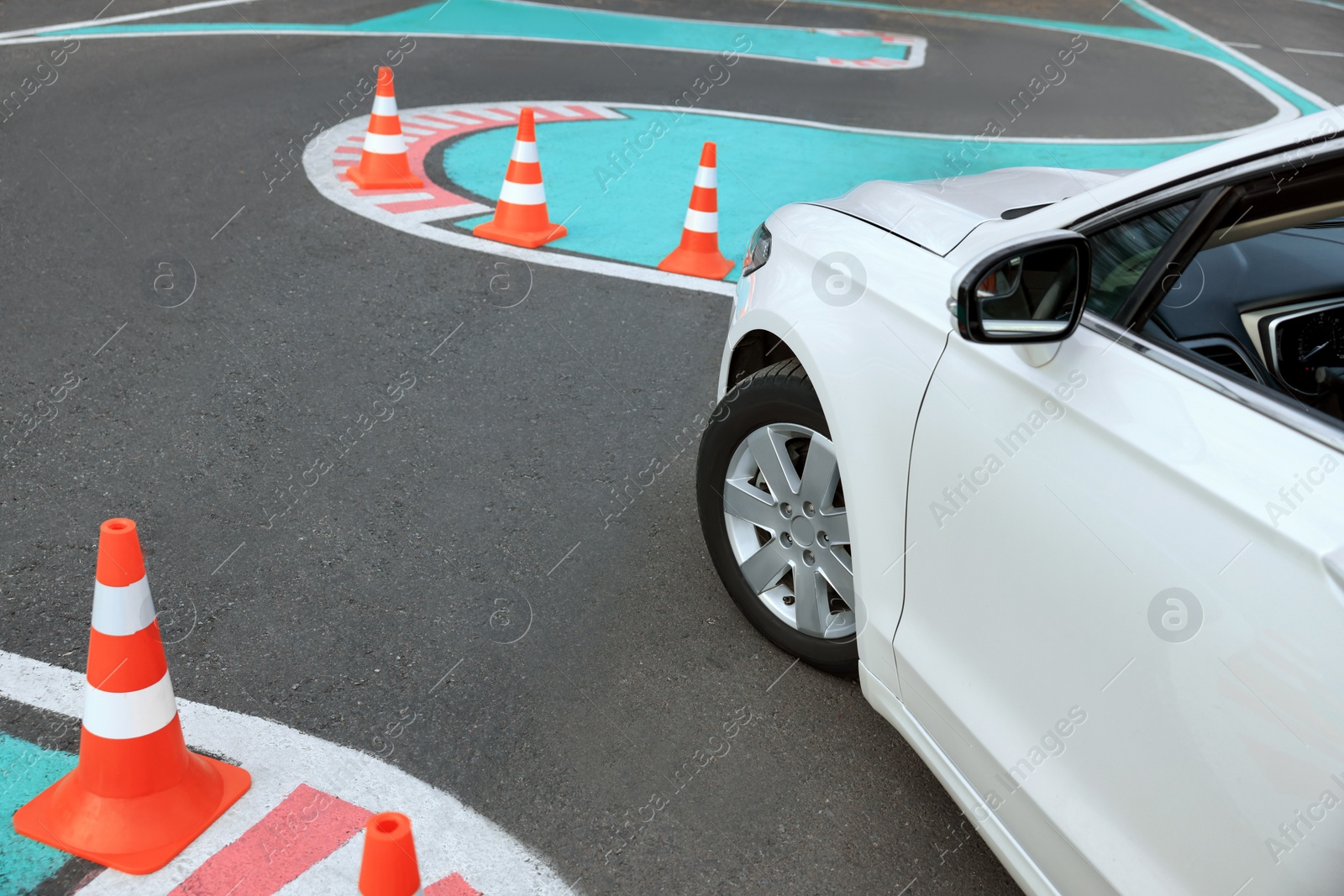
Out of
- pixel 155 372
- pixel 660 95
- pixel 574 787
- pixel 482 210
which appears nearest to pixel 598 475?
pixel 574 787

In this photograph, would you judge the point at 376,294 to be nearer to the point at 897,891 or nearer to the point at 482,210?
the point at 482,210

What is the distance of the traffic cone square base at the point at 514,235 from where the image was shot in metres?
7.07

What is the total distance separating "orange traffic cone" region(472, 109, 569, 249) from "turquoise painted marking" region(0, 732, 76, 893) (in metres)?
4.72

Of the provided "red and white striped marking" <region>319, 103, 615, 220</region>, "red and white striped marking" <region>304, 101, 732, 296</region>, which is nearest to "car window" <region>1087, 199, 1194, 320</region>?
"red and white striped marking" <region>304, 101, 732, 296</region>

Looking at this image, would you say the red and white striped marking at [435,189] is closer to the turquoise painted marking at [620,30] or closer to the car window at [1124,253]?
the car window at [1124,253]

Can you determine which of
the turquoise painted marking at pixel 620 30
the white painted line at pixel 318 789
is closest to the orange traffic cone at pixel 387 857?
the white painted line at pixel 318 789

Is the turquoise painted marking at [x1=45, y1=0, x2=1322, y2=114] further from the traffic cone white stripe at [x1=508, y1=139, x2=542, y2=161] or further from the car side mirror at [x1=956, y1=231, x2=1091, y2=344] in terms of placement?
the car side mirror at [x1=956, y1=231, x2=1091, y2=344]

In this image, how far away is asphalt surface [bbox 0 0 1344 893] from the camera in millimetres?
2986

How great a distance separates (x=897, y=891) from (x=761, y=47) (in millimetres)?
14712

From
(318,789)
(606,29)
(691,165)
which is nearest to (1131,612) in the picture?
(318,789)

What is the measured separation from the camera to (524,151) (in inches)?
276

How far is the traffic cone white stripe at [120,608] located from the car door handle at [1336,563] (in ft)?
7.36

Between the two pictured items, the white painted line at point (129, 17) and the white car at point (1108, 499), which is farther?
the white painted line at point (129, 17)

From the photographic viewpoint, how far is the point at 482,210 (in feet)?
25.2
